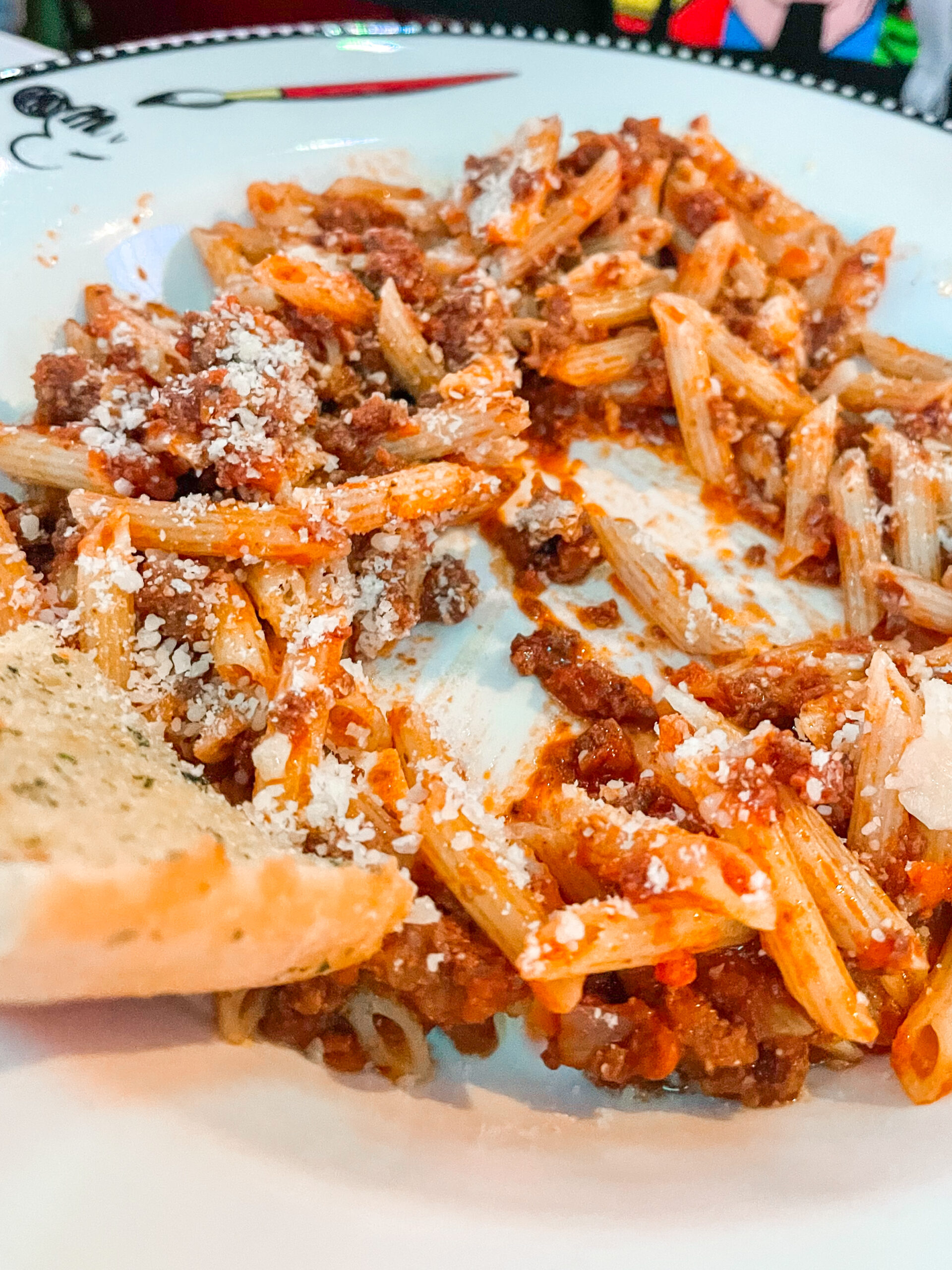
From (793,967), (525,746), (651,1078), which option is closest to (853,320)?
(525,746)

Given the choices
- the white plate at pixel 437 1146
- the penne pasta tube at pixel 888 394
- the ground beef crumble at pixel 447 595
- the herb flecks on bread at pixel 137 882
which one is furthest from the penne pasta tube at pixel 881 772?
the penne pasta tube at pixel 888 394

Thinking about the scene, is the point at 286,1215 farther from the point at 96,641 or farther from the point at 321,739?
the point at 96,641

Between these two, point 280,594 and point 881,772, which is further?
point 280,594

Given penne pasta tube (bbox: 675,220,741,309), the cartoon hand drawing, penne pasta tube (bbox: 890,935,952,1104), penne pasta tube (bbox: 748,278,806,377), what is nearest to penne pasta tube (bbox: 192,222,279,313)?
the cartoon hand drawing

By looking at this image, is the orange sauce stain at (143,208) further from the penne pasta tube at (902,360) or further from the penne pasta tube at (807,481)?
the penne pasta tube at (902,360)

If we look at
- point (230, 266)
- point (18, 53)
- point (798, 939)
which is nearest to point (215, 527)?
point (230, 266)

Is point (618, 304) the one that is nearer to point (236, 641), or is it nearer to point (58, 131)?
point (236, 641)

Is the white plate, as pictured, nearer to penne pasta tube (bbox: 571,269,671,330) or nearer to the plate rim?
penne pasta tube (bbox: 571,269,671,330)
